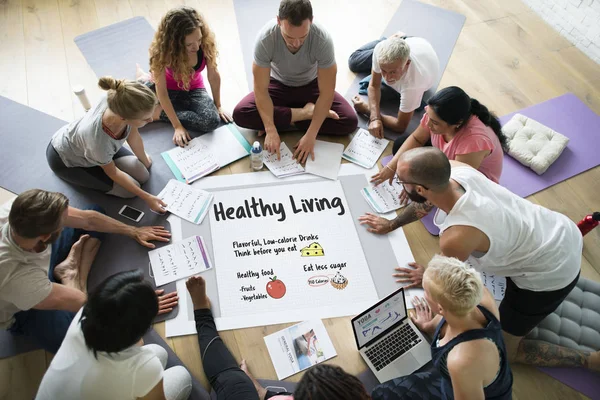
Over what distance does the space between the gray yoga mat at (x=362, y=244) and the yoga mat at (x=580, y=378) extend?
80 cm

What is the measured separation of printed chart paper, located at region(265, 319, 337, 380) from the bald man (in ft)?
2.19

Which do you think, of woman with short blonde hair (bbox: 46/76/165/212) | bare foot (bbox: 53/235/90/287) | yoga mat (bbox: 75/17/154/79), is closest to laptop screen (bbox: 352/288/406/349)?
woman with short blonde hair (bbox: 46/76/165/212)

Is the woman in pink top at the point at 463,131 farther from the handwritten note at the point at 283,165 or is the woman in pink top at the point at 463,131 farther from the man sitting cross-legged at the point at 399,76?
the handwritten note at the point at 283,165

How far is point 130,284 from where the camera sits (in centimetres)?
137

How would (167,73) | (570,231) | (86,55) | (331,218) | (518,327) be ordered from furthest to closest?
(86,55)
(167,73)
(331,218)
(518,327)
(570,231)

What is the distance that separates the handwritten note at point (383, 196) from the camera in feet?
7.98

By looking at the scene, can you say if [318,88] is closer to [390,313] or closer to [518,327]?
[390,313]

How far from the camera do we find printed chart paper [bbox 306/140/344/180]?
255 centimetres

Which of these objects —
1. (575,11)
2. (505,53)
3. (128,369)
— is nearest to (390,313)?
(128,369)

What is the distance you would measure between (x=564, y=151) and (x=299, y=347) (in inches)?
85.2

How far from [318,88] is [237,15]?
1.23 m

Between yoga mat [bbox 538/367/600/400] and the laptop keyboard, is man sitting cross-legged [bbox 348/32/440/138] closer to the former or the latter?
the laptop keyboard

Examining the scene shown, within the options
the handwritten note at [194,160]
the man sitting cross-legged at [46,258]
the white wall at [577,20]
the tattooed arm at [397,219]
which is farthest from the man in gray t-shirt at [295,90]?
the white wall at [577,20]

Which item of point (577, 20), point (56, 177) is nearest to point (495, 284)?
point (56, 177)
